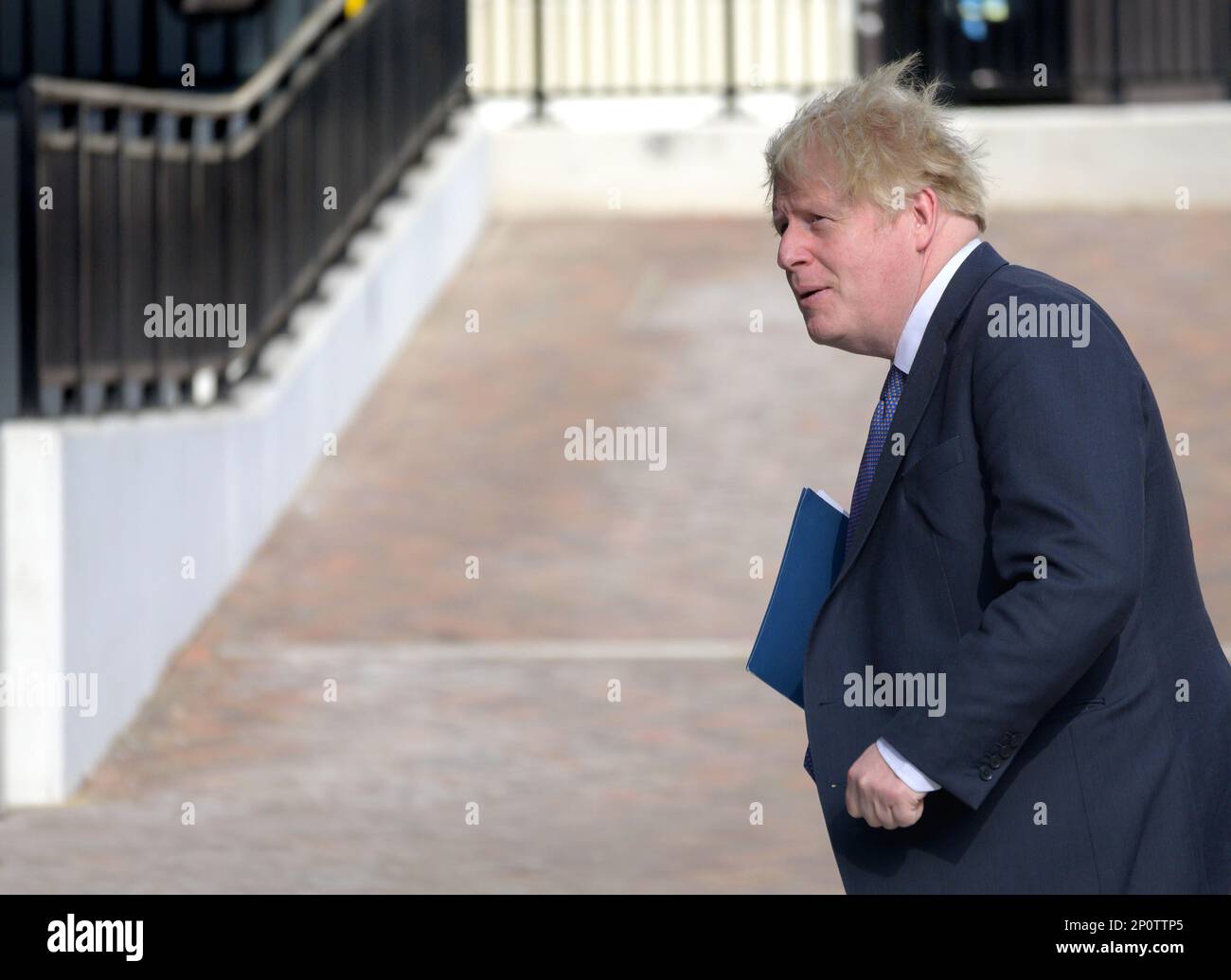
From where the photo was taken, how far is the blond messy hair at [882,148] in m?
2.59

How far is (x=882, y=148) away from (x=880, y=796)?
888 millimetres

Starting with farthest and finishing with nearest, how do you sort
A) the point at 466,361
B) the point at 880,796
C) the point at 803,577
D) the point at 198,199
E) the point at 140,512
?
the point at 466,361 < the point at 198,199 < the point at 140,512 < the point at 803,577 < the point at 880,796

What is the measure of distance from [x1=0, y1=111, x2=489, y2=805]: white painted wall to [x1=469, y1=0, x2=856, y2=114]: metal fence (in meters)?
4.72

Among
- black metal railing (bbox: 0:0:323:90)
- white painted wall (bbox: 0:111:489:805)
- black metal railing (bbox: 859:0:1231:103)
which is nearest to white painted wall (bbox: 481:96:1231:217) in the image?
black metal railing (bbox: 859:0:1231:103)

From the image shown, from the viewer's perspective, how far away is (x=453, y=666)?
26.5 feet

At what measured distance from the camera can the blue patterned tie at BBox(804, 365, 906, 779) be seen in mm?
2691

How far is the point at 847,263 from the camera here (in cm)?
264

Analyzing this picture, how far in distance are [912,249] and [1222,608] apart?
19.7 ft

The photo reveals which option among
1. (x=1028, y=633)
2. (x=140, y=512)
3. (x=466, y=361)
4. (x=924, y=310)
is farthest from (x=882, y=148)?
(x=466, y=361)

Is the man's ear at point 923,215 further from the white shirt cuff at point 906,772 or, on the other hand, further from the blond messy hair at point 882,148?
the white shirt cuff at point 906,772

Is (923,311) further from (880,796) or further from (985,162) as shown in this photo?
(985,162)

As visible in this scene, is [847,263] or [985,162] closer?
[847,263]

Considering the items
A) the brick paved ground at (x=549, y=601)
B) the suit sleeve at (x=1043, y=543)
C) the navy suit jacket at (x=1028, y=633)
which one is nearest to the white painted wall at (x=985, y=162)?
the brick paved ground at (x=549, y=601)
